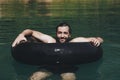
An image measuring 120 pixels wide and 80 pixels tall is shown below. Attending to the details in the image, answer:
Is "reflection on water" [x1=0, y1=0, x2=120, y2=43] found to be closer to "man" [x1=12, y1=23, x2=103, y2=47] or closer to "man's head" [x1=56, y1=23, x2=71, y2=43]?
"man" [x1=12, y1=23, x2=103, y2=47]

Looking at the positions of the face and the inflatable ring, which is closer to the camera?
the face

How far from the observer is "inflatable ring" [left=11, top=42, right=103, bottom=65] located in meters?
10.5

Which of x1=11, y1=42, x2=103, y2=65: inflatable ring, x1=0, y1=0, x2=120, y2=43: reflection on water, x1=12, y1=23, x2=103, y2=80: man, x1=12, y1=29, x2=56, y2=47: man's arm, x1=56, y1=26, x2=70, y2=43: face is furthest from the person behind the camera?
x1=0, y1=0, x2=120, y2=43: reflection on water

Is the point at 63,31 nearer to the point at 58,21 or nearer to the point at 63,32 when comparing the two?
the point at 63,32

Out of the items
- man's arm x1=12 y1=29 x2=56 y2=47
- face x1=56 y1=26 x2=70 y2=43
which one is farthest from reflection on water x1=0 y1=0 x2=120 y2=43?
face x1=56 y1=26 x2=70 y2=43

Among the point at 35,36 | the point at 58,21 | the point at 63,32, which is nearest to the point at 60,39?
the point at 63,32

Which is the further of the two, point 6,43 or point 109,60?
point 6,43

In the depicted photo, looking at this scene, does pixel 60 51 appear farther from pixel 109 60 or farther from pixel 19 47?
pixel 109 60

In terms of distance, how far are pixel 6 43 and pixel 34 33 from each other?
410cm

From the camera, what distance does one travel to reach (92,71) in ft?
35.5

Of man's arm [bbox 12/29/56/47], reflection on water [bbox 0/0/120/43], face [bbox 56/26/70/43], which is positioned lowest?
→ reflection on water [bbox 0/0/120/43]

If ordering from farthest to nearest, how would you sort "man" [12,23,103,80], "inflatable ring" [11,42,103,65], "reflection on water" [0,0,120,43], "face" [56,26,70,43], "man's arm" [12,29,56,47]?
"reflection on water" [0,0,120,43] < "man's arm" [12,29,56,47] < "inflatable ring" [11,42,103,65] < "face" [56,26,70,43] < "man" [12,23,103,80]

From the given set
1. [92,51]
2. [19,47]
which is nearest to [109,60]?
[92,51]

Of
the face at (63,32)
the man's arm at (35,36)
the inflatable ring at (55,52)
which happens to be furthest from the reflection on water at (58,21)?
the face at (63,32)
